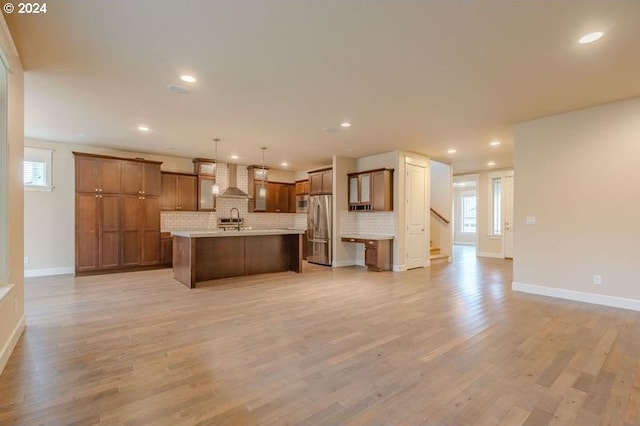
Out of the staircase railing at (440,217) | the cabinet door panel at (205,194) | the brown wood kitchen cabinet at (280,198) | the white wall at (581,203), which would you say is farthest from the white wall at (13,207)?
the staircase railing at (440,217)

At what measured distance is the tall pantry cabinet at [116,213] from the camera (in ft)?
21.5

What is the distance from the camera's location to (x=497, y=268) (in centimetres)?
764

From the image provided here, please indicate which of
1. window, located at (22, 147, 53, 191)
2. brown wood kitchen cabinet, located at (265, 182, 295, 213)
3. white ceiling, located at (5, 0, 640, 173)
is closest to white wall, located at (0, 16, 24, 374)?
white ceiling, located at (5, 0, 640, 173)

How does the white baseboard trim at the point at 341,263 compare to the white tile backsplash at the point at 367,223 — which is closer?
the white tile backsplash at the point at 367,223

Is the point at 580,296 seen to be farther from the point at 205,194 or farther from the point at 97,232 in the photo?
the point at 97,232

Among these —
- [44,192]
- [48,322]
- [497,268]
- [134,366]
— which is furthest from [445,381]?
[44,192]

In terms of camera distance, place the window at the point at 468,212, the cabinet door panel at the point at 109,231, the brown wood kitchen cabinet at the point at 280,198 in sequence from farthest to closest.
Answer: the window at the point at 468,212
the brown wood kitchen cabinet at the point at 280,198
the cabinet door panel at the point at 109,231

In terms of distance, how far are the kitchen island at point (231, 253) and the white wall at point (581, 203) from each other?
4.36 m

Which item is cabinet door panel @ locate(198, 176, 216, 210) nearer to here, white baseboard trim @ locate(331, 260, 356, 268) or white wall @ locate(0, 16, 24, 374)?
white baseboard trim @ locate(331, 260, 356, 268)

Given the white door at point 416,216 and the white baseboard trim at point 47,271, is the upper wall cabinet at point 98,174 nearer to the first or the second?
the white baseboard trim at point 47,271

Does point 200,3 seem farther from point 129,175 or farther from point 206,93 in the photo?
point 129,175

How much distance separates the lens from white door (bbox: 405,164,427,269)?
24.7 feet

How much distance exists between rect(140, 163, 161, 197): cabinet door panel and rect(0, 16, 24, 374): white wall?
4.03 m

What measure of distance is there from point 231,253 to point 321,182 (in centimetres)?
318
